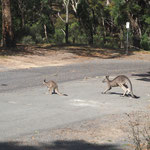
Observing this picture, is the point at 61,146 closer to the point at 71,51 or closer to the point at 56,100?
the point at 56,100

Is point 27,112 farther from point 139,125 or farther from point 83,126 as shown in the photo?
point 139,125

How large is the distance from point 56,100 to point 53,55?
687 inches

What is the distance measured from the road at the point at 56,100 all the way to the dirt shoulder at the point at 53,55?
4259mm

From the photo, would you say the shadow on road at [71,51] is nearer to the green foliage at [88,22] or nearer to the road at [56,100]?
the green foliage at [88,22]

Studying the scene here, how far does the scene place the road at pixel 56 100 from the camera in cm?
1030

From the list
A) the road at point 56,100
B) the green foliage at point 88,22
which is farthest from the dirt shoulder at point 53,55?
the green foliage at point 88,22

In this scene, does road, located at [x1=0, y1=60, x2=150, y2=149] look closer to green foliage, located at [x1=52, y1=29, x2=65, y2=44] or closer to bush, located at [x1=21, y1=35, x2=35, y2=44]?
bush, located at [x1=21, y1=35, x2=35, y2=44]

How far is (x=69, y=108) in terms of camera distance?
1232 cm

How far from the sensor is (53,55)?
3103 centimetres

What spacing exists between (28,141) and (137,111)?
4.60 meters

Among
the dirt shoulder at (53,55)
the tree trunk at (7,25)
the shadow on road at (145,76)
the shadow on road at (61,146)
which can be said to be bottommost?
the shadow on road at (145,76)

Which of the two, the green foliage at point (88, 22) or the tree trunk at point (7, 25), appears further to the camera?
the green foliage at point (88, 22)

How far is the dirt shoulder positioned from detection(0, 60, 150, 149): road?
426 cm

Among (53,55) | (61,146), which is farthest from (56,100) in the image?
(53,55)
